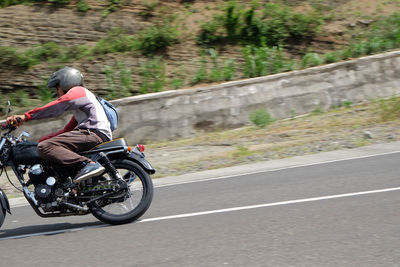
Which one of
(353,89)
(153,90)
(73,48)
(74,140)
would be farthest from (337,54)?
(74,140)

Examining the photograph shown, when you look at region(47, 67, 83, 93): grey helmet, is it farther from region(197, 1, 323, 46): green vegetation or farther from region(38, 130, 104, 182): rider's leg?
region(197, 1, 323, 46): green vegetation

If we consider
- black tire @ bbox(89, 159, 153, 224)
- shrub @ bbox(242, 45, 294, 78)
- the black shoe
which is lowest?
shrub @ bbox(242, 45, 294, 78)

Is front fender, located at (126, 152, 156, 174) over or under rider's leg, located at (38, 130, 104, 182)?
under

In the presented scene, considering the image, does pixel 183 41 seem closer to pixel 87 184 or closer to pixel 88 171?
pixel 87 184

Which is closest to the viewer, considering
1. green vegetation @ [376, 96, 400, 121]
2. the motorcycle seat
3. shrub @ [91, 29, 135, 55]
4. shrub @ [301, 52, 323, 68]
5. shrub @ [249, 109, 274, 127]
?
the motorcycle seat

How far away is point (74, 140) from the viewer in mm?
6449

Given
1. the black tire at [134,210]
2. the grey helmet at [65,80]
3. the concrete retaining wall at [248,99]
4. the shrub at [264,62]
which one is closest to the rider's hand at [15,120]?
the grey helmet at [65,80]

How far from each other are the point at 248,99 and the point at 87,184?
8402 millimetres

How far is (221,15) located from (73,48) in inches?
185

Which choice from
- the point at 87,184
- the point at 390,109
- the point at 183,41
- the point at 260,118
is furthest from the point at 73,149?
the point at 183,41

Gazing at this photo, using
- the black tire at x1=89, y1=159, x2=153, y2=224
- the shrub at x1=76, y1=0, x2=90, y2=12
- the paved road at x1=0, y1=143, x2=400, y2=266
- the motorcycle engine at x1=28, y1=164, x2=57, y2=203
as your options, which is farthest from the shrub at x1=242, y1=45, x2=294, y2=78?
the motorcycle engine at x1=28, y1=164, x2=57, y2=203

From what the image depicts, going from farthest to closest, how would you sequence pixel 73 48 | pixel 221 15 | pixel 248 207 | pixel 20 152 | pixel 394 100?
pixel 221 15, pixel 73 48, pixel 394 100, pixel 248 207, pixel 20 152

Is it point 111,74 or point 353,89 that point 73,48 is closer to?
point 111,74

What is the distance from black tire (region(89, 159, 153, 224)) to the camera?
6.56 meters
